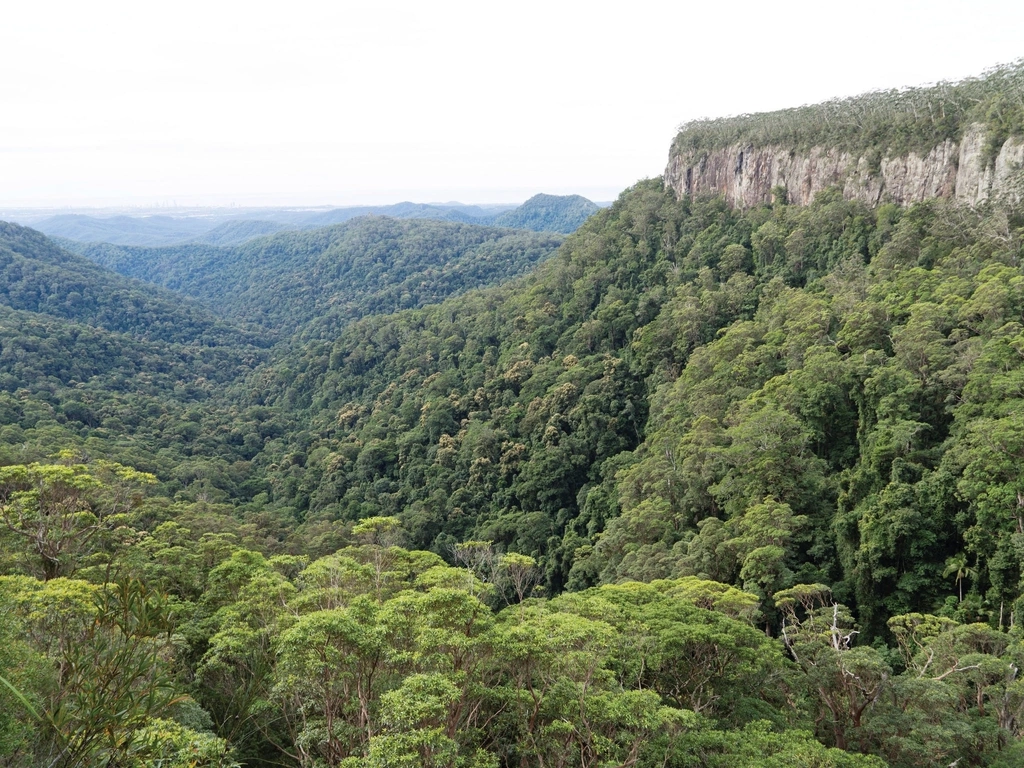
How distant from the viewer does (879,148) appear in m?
52.2

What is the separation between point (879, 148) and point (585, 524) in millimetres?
40435

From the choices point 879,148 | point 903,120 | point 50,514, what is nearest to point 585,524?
point 50,514

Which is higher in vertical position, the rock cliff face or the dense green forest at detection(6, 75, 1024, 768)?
the rock cliff face

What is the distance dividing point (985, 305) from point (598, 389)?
95.7 feet

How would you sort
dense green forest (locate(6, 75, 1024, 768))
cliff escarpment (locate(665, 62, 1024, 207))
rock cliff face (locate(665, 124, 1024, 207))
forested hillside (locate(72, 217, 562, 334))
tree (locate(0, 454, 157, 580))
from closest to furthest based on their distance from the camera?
1. dense green forest (locate(6, 75, 1024, 768))
2. tree (locate(0, 454, 157, 580))
3. cliff escarpment (locate(665, 62, 1024, 207))
4. rock cliff face (locate(665, 124, 1024, 207))
5. forested hillside (locate(72, 217, 562, 334))

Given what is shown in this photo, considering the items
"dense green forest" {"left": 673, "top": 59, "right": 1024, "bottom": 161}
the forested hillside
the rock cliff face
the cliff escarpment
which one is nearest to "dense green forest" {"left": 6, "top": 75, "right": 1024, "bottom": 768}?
the rock cliff face

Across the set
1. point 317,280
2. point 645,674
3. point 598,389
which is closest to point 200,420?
point 598,389

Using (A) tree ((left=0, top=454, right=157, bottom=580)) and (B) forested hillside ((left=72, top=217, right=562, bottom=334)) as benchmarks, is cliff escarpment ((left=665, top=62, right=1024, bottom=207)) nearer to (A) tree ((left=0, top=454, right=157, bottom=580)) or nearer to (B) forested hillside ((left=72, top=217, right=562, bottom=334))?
(A) tree ((left=0, top=454, right=157, bottom=580))

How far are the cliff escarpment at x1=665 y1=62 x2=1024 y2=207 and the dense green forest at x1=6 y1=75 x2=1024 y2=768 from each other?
2.62 meters

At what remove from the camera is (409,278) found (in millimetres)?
150500

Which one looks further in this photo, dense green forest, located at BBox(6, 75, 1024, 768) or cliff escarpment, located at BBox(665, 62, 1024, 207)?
cliff escarpment, located at BBox(665, 62, 1024, 207)

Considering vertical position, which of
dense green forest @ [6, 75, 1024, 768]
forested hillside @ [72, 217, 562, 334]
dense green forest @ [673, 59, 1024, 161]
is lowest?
dense green forest @ [6, 75, 1024, 768]

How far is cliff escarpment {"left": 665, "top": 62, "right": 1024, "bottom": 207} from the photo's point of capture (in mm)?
42281

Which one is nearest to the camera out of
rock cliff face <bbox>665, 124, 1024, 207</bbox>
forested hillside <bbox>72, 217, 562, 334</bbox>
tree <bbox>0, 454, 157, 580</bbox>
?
tree <bbox>0, 454, 157, 580</bbox>
